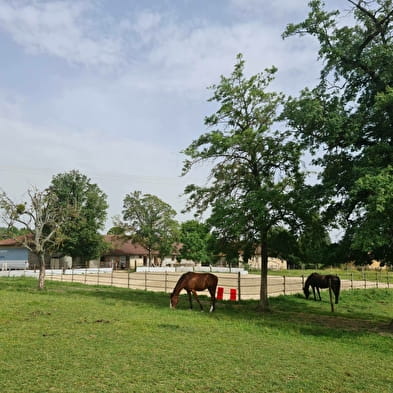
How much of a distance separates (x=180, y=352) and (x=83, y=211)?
41.5 metres

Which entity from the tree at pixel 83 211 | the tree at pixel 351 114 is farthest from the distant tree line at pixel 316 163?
the tree at pixel 83 211

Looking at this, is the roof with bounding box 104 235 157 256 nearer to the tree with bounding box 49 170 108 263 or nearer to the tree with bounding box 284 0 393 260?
the tree with bounding box 49 170 108 263

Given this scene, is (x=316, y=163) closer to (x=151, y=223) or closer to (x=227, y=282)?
(x=227, y=282)

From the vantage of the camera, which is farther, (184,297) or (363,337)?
(184,297)

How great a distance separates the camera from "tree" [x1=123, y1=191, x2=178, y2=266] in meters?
56.5

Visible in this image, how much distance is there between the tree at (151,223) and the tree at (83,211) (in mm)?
8793

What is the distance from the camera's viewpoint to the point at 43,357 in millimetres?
6973

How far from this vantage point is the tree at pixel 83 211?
45.8 meters

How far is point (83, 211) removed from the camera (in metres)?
46.8

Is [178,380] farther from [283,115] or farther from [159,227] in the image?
[159,227]

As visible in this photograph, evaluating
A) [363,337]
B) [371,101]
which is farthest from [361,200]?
[363,337]

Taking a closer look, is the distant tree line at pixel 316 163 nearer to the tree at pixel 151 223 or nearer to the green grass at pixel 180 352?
the green grass at pixel 180 352

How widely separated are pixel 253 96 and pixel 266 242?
6.67 metres

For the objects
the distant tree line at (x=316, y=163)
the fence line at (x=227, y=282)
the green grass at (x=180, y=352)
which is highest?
the distant tree line at (x=316, y=163)
